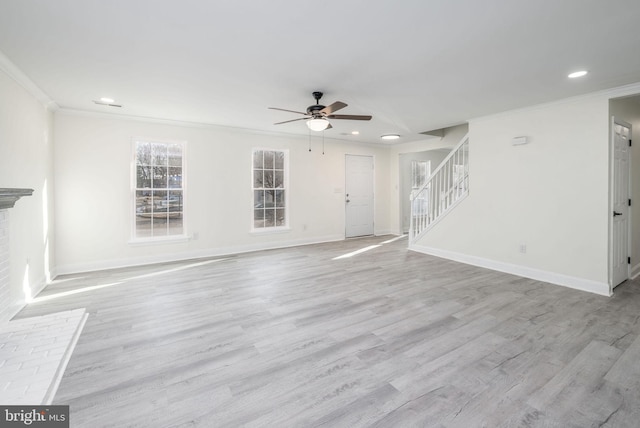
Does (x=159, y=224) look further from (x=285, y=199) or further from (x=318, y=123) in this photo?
(x=318, y=123)

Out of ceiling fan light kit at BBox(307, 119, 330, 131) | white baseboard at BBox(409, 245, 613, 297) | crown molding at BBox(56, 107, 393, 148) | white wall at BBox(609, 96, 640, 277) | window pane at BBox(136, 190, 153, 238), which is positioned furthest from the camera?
window pane at BBox(136, 190, 153, 238)

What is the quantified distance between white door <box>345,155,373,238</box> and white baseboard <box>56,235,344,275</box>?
3.74 ft

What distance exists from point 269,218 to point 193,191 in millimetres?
1631

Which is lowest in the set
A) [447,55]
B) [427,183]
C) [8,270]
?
[8,270]

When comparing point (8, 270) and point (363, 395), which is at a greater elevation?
point (8, 270)

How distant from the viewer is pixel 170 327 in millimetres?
2771

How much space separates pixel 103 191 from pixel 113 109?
1.29 metres

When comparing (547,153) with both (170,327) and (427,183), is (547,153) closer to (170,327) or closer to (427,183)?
(427,183)

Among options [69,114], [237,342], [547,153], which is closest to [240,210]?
[69,114]

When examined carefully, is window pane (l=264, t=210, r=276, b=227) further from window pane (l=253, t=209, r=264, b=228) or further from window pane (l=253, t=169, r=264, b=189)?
window pane (l=253, t=169, r=264, b=189)

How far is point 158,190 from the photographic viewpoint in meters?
5.23

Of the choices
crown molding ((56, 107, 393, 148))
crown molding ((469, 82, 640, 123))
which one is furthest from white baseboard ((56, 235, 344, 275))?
crown molding ((469, 82, 640, 123))

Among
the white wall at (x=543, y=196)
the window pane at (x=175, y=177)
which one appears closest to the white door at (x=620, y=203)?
the white wall at (x=543, y=196)

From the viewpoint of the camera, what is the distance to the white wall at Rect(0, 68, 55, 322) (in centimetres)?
297
